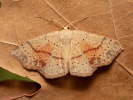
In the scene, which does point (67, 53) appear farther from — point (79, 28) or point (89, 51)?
point (79, 28)

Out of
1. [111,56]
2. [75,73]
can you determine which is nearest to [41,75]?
[75,73]

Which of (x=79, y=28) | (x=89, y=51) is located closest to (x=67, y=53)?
(x=89, y=51)

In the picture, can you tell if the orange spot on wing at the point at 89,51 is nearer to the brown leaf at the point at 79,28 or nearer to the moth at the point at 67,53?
the moth at the point at 67,53

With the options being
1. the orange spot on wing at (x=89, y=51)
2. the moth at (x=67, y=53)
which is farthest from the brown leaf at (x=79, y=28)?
the orange spot on wing at (x=89, y=51)

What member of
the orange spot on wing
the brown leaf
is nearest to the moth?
the orange spot on wing

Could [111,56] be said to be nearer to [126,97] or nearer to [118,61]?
[118,61]

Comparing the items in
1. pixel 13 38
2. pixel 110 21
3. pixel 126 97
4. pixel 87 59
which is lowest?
pixel 126 97
